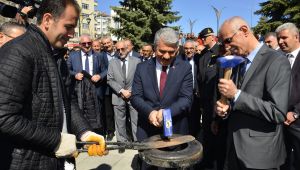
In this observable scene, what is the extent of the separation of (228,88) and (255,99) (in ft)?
0.84

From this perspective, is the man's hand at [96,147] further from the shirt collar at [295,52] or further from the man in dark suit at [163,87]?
the shirt collar at [295,52]

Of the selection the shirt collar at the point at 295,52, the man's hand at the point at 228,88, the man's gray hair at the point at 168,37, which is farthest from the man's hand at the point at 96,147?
the shirt collar at the point at 295,52

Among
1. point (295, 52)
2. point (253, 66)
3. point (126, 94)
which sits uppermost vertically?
point (295, 52)

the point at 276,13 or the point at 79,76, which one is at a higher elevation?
the point at 276,13

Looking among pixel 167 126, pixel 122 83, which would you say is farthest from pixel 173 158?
pixel 122 83

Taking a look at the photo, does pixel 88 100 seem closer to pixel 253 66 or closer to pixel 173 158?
pixel 253 66

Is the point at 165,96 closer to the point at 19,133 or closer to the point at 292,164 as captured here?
the point at 19,133

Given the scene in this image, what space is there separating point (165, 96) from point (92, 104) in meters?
3.09

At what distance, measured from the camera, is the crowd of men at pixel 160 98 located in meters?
1.94

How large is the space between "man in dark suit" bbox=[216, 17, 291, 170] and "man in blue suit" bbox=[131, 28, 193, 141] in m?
0.65

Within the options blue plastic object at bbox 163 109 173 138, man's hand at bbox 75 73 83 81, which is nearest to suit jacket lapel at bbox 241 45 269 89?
blue plastic object at bbox 163 109 173 138

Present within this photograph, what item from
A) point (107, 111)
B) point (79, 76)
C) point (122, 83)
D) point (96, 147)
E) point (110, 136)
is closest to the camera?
point (96, 147)

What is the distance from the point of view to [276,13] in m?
27.1

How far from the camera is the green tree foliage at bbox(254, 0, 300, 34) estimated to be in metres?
24.3
